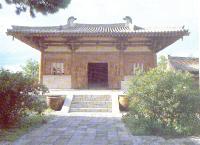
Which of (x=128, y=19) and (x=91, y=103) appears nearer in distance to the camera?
(x=91, y=103)

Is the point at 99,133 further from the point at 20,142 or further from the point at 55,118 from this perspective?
the point at 55,118

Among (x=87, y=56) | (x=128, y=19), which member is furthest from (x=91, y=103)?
(x=128, y=19)

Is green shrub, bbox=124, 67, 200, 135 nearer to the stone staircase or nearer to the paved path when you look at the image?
the paved path

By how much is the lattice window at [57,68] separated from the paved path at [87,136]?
895 centimetres

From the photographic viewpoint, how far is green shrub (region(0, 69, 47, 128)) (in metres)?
8.48

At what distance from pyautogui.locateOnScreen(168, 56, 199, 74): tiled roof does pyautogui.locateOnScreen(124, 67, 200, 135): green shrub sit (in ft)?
51.3

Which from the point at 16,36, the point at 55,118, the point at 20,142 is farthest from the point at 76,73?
the point at 20,142

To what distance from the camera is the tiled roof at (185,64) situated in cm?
2385

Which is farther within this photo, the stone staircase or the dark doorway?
the dark doorway

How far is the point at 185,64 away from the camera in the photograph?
83.8ft

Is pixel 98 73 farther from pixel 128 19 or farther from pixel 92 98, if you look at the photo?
pixel 92 98

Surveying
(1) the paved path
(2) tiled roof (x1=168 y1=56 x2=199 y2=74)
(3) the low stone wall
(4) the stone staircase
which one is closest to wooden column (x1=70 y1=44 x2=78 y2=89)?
(3) the low stone wall

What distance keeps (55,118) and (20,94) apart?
2577 mm

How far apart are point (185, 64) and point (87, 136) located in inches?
782
